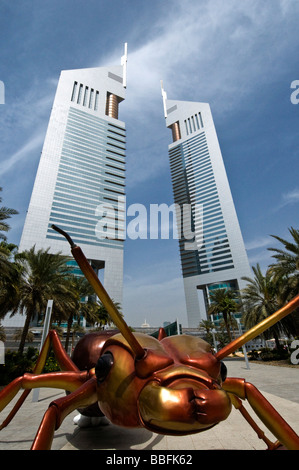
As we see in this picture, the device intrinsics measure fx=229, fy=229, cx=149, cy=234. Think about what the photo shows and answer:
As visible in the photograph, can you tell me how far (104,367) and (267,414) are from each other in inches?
44.8

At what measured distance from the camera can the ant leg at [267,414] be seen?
1417mm

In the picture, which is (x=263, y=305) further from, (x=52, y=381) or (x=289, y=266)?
(x=52, y=381)

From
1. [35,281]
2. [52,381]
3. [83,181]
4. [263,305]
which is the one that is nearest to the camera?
[52,381]

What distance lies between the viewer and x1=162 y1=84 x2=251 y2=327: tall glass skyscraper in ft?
361

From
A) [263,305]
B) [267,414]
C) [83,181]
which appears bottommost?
[267,414]

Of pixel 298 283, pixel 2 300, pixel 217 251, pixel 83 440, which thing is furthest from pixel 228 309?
pixel 217 251

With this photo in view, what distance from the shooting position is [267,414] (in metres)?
1.52

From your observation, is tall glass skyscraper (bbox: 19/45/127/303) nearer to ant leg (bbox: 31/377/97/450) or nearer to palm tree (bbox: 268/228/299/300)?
palm tree (bbox: 268/228/299/300)

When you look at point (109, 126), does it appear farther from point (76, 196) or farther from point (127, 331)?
point (127, 331)

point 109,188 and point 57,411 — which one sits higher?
point 109,188

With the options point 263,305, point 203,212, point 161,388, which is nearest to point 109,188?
point 203,212

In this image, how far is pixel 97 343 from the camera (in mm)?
3234

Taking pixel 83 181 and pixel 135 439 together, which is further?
pixel 83 181

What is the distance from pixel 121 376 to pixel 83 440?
3.47m
